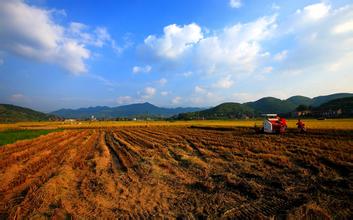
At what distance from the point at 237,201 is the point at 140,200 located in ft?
10.0

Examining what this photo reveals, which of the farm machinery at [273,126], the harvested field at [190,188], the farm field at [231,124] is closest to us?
the harvested field at [190,188]

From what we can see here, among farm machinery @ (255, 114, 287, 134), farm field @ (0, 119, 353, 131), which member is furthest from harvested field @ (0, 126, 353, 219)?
farm field @ (0, 119, 353, 131)

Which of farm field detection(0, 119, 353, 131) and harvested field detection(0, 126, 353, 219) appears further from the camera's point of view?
farm field detection(0, 119, 353, 131)

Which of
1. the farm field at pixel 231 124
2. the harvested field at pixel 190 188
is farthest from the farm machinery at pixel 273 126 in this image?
the harvested field at pixel 190 188

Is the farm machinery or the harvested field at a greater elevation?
the farm machinery

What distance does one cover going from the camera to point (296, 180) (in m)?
8.94

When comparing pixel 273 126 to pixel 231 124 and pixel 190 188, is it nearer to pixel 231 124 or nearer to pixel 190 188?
pixel 190 188

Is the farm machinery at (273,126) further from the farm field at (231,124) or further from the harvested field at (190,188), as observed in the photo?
the harvested field at (190,188)

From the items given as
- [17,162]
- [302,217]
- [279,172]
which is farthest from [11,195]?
[279,172]

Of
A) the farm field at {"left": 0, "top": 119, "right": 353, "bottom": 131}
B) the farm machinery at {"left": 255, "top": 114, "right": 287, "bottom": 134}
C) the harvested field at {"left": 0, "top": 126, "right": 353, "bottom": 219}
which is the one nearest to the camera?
the harvested field at {"left": 0, "top": 126, "right": 353, "bottom": 219}

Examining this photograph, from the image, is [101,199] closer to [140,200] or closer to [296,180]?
[140,200]

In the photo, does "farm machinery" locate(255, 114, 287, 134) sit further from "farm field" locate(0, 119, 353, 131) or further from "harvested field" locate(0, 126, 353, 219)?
"harvested field" locate(0, 126, 353, 219)

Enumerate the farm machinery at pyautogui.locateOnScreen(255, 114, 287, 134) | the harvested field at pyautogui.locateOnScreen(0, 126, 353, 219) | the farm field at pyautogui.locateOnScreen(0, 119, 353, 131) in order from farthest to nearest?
1. the farm field at pyautogui.locateOnScreen(0, 119, 353, 131)
2. the farm machinery at pyautogui.locateOnScreen(255, 114, 287, 134)
3. the harvested field at pyautogui.locateOnScreen(0, 126, 353, 219)

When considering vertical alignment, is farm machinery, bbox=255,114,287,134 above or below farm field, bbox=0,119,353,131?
above
